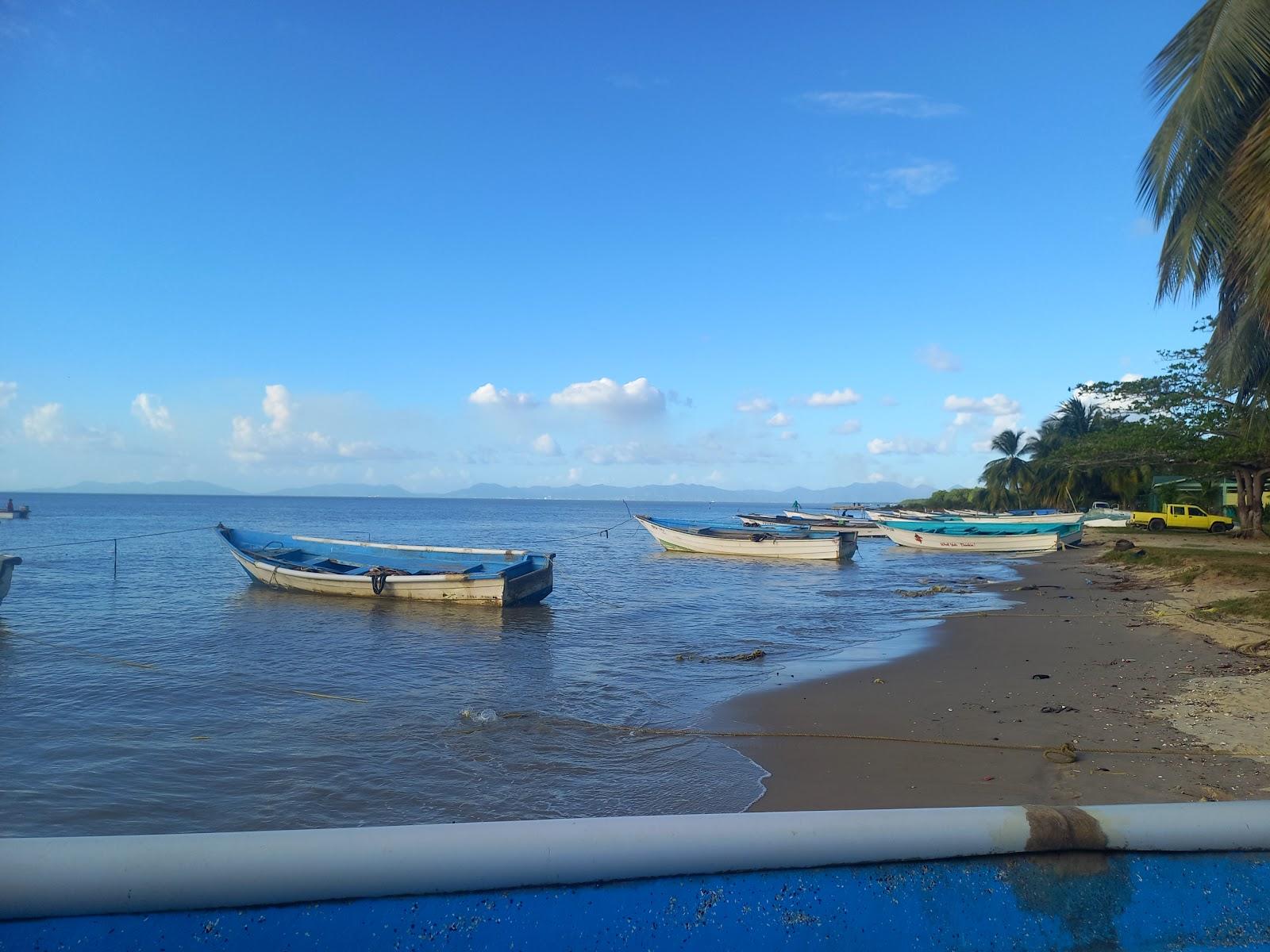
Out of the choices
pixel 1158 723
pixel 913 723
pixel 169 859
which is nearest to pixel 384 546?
pixel 913 723

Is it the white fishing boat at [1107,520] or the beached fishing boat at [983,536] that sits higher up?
the white fishing boat at [1107,520]

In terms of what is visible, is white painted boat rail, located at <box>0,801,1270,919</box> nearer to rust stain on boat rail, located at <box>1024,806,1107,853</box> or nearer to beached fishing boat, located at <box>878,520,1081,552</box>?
rust stain on boat rail, located at <box>1024,806,1107,853</box>

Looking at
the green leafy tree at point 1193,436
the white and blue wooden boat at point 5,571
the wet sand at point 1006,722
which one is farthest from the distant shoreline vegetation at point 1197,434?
the white and blue wooden boat at point 5,571

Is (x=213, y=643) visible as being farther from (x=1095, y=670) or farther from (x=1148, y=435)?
(x=1148, y=435)

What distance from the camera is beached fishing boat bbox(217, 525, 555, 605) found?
18797 mm

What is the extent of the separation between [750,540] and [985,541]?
11.7m

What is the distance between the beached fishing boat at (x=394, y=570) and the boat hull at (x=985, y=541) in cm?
2464

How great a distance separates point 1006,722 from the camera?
8711 mm

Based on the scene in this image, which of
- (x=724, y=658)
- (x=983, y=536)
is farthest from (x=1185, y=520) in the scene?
(x=724, y=658)

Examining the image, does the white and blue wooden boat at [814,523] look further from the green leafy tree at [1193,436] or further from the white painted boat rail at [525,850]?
the white painted boat rail at [525,850]

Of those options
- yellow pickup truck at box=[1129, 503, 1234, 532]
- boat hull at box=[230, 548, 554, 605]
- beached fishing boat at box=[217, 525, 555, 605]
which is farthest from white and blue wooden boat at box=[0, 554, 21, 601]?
yellow pickup truck at box=[1129, 503, 1234, 532]

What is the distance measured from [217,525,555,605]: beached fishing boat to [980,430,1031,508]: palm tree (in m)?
54.4

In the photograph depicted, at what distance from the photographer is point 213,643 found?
1549cm

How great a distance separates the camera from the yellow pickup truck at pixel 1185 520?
36938 mm
